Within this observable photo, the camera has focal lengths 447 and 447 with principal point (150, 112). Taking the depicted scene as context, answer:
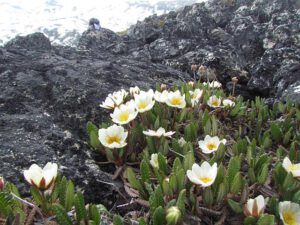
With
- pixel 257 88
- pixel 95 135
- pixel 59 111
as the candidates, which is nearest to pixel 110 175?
pixel 95 135

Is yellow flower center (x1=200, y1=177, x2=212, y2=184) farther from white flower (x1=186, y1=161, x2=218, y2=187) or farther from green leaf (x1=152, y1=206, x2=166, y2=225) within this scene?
green leaf (x1=152, y1=206, x2=166, y2=225)

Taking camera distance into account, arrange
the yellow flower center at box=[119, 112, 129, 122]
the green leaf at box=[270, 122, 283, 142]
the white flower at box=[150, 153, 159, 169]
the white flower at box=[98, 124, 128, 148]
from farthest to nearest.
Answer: the green leaf at box=[270, 122, 283, 142] → the yellow flower center at box=[119, 112, 129, 122] → the white flower at box=[98, 124, 128, 148] → the white flower at box=[150, 153, 159, 169]

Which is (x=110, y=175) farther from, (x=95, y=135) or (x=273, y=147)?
(x=273, y=147)

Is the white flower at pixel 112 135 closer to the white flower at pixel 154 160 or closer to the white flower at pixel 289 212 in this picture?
the white flower at pixel 154 160

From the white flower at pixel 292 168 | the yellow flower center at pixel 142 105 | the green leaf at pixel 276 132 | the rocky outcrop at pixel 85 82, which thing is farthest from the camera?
the green leaf at pixel 276 132

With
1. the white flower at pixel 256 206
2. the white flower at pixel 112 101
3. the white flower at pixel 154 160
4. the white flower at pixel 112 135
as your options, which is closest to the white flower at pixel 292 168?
the white flower at pixel 256 206

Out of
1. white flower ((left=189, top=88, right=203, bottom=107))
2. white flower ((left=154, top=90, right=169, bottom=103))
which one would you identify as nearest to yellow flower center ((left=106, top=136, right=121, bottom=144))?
white flower ((left=154, top=90, right=169, bottom=103))
